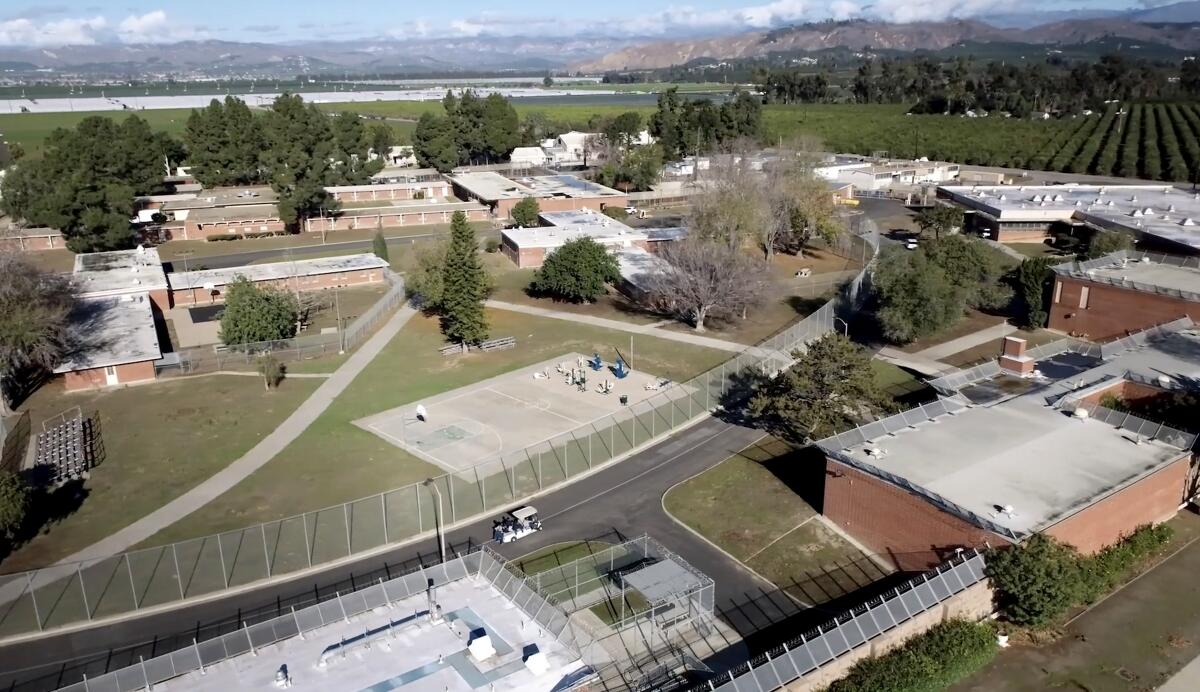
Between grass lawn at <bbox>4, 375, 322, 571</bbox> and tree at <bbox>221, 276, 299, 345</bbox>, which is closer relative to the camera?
grass lawn at <bbox>4, 375, 322, 571</bbox>

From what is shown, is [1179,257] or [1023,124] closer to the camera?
[1179,257]

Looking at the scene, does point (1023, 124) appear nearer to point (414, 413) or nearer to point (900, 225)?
point (900, 225)

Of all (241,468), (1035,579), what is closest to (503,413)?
(241,468)

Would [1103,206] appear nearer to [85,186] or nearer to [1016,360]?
[1016,360]

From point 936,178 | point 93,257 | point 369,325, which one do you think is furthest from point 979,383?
point 936,178

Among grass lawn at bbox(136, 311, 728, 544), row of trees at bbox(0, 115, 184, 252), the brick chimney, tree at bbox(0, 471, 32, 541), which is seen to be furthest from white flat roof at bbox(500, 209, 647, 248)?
tree at bbox(0, 471, 32, 541)

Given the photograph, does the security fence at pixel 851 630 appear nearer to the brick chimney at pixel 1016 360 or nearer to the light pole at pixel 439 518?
the light pole at pixel 439 518

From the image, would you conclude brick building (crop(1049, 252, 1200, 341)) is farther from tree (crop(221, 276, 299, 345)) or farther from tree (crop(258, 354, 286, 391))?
tree (crop(221, 276, 299, 345))
